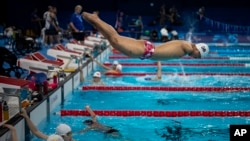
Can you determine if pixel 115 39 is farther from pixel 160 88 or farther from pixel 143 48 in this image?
pixel 160 88

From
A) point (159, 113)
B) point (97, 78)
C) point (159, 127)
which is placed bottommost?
point (159, 127)

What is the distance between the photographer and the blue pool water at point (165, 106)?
6.23 metres

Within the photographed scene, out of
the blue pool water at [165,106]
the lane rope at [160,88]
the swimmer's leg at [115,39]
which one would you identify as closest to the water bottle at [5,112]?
the blue pool water at [165,106]

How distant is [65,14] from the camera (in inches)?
981

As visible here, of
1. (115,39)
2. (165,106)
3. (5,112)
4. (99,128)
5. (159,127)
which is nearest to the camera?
(5,112)

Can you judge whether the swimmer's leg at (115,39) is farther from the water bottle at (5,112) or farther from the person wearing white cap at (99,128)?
the water bottle at (5,112)

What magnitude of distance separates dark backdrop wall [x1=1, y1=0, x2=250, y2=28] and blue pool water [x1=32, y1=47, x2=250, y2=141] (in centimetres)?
1281

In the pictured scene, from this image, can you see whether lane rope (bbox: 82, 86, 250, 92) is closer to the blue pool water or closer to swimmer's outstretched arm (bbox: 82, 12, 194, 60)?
the blue pool water

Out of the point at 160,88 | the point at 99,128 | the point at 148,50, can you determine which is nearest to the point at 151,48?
the point at 148,50

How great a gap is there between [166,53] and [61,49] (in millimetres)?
5556

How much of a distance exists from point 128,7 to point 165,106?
706 inches

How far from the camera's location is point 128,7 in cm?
2522

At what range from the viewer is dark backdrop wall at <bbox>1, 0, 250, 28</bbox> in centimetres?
2233

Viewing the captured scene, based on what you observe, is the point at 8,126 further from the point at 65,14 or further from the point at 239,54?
the point at 65,14
